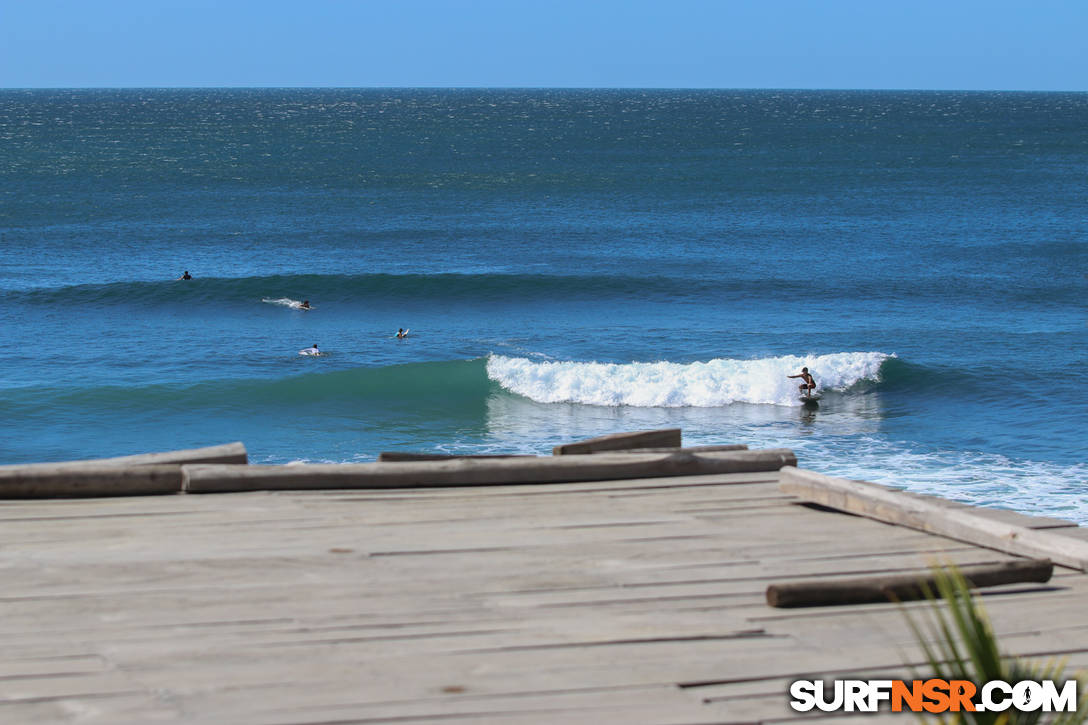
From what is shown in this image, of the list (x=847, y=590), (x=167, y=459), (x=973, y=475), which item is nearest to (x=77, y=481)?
(x=167, y=459)

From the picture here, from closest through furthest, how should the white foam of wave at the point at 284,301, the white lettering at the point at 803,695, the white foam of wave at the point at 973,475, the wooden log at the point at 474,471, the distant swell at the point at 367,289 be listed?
the white lettering at the point at 803,695, the wooden log at the point at 474,471, the white foam of wave at the point at 973,475, the white foam of wave at the point at 284,301, the distant swell at the point at 367,289

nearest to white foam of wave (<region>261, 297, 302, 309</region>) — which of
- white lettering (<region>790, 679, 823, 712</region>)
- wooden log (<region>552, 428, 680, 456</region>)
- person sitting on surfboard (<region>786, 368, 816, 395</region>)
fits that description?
person sitting on surfboard (<region>786, 368, 816, 395</region>)

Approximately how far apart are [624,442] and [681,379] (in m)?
19.1

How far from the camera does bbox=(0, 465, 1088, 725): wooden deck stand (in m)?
3.88

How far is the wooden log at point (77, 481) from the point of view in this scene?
6348mm

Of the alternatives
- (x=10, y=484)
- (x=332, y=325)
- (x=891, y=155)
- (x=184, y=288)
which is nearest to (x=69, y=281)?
(x=184, y=288)

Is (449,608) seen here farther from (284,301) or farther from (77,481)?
(284,301)

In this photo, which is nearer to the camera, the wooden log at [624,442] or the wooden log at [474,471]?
the wooden log at [474,471]

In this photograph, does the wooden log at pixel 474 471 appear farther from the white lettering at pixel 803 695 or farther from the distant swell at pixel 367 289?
the distant swell at pixel 367 289

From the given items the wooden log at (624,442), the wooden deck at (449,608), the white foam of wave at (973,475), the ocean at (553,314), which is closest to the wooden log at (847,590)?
the wooden deck at (449,608)

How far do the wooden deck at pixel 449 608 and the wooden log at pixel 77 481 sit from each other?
8 cm

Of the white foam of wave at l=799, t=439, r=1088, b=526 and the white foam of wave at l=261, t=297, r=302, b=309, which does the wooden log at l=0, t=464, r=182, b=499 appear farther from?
the white foam of wave at l=261, t=297, r=302, b=309

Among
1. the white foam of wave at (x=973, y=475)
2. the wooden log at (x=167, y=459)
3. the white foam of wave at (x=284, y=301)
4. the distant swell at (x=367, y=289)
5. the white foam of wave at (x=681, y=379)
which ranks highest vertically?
the wooden log at (x=167, y=459)

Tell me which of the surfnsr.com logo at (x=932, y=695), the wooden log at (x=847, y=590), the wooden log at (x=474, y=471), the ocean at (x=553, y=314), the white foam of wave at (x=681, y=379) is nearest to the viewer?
the surfnsr.com logo at (x=932, y=695)
